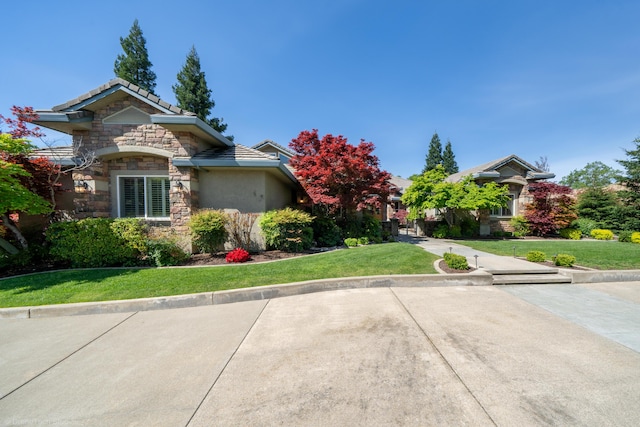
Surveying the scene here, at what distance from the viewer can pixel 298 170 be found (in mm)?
11711

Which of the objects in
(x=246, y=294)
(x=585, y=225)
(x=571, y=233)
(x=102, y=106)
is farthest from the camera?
(x=585, y=225)

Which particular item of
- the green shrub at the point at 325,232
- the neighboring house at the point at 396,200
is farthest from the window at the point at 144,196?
the neighboring house at the point at 396,200

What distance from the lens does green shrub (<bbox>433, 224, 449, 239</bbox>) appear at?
1581 cm

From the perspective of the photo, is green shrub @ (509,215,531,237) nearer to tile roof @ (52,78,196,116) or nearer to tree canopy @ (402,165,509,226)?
tree canopy @ (402,165,509,226)

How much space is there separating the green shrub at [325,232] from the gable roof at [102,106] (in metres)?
6.14

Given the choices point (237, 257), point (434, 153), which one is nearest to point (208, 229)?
point (237, 257)

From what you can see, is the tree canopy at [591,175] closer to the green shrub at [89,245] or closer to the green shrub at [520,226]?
the green shrub at [520,226]

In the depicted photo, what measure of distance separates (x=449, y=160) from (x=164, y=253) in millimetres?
52477

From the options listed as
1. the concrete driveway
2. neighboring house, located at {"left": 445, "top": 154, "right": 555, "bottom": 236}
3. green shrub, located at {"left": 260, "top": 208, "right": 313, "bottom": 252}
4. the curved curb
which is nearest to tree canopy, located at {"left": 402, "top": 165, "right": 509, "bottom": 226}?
neighboring house, located at {"left": 445, "top": 154, "right": 555, "bottom": 236}

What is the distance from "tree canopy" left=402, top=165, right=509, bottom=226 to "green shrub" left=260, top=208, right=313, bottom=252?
8984mm

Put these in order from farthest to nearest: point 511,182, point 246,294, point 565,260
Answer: point 511,182 < point 565,260 < point 246,294

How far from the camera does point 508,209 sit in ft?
55.8

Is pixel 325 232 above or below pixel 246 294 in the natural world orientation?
above

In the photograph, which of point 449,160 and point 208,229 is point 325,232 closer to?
point 208,229
